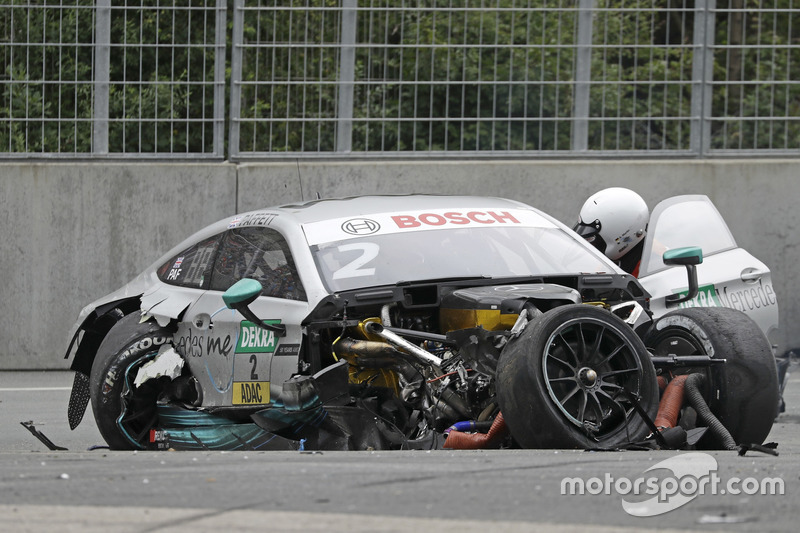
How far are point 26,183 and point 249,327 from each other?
5.36m

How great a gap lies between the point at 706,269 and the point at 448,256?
1784 millimetres

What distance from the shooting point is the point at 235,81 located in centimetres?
1182

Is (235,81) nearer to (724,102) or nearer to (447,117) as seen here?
(447,117)

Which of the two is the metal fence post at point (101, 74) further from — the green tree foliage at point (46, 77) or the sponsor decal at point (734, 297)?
the sponsor decal at point (734, 297)

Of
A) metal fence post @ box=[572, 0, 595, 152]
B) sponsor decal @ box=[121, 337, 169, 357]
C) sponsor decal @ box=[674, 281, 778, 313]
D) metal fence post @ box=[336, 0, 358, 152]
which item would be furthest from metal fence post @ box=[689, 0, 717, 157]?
sponsor decal @ box=[121, 337, 169, 357]

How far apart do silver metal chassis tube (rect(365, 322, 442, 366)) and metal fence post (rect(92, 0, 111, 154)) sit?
20.1 ft

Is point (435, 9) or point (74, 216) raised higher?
point (435, 9)

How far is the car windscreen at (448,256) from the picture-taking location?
260 inches

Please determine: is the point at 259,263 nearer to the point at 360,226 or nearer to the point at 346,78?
the point at 360,226

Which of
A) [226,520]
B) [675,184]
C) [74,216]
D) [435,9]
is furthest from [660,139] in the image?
[226,520]

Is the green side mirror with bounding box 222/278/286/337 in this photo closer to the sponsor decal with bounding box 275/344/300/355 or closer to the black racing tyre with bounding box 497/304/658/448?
the sponsor decal with bounding box 275/344/300/355

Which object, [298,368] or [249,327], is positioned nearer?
[298,368]

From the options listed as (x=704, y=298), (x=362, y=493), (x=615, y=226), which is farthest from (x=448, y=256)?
(x=362, y=493)

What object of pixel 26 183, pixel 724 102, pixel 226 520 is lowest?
pixel 226 520
